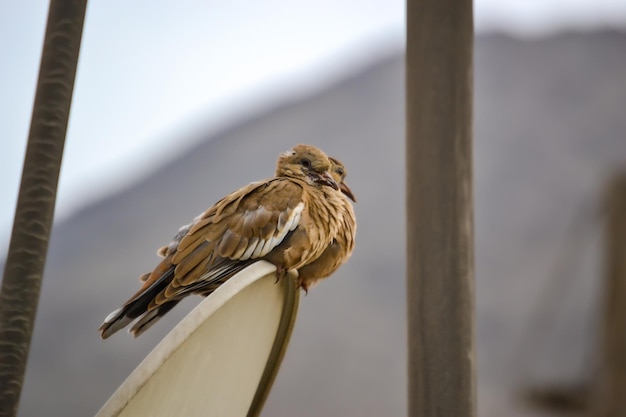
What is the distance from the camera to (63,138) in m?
1.74

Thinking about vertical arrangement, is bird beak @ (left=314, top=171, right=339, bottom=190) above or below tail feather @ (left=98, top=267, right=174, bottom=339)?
above

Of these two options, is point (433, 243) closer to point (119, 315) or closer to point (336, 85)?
point (119, 315)

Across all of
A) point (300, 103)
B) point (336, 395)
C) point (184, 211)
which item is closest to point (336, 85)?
point (300, 103)

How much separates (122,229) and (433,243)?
14.5 m

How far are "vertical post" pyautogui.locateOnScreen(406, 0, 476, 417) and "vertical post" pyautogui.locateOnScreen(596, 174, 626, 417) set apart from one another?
2.52m

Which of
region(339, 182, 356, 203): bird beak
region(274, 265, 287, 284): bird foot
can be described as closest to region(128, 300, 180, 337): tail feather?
region(274, 265, 287, 284): bird foot

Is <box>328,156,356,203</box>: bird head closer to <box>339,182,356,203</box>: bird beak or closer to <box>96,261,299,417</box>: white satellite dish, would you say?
<box>339,182,356,203</box>: bird beak

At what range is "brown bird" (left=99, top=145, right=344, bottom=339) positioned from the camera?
6.72ft

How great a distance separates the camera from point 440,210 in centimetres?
198

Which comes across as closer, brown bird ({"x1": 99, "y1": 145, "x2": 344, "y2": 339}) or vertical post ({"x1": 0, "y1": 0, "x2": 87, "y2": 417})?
vertical post ({"x1": 0, "y1": 0, "x2": 87, "y2": 417})

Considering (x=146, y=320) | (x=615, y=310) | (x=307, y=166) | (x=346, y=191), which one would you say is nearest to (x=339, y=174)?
(x=346, y=191)

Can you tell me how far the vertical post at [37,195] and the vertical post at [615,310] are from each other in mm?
3213

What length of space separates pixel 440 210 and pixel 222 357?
2.03ft

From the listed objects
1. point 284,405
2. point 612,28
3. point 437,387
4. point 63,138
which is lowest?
point 284,405
